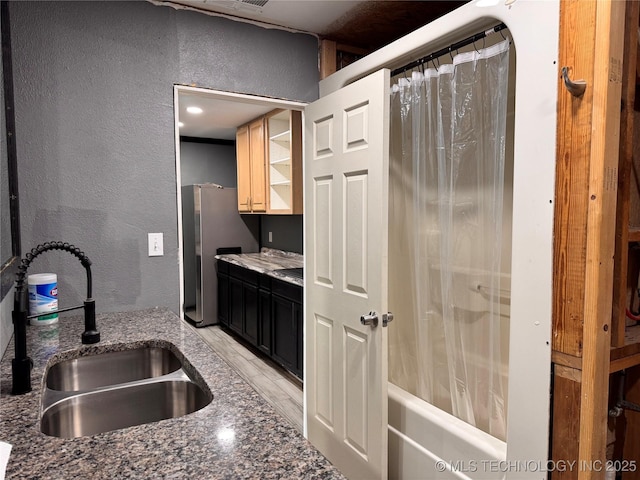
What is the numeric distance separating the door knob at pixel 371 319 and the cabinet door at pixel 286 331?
137 cm

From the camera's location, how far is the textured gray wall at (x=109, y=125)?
1.83m

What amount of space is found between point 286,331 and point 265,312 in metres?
0.41

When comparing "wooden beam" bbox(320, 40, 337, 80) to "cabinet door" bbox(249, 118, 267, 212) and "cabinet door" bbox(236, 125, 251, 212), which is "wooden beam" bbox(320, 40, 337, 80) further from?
"cabinet door" bbox(236, 125, 251, 212)

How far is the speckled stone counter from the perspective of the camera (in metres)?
0.77

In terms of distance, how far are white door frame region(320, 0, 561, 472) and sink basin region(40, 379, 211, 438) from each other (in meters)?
1.04

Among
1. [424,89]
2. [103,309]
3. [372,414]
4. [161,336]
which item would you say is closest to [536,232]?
[424,89]

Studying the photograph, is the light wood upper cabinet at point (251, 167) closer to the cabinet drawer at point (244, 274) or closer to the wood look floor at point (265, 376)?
the cabinet drawer at point (244, 274)

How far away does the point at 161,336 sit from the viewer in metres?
1.62

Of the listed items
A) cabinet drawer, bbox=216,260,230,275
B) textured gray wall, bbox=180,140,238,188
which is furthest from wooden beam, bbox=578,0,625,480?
textured gray wall, bbox=180,140,238,188

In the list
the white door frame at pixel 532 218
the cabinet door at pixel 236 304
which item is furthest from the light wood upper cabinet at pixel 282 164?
the white door frame at pixel 532 218

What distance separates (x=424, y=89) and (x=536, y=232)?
3.18 feet

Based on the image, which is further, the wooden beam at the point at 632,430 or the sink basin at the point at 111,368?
the wooden beam at the point at 632,430

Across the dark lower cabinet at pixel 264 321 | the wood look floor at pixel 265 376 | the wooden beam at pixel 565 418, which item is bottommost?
the wood look floor at pixel 265 376

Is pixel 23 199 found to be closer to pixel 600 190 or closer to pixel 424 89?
pixel 424 89
